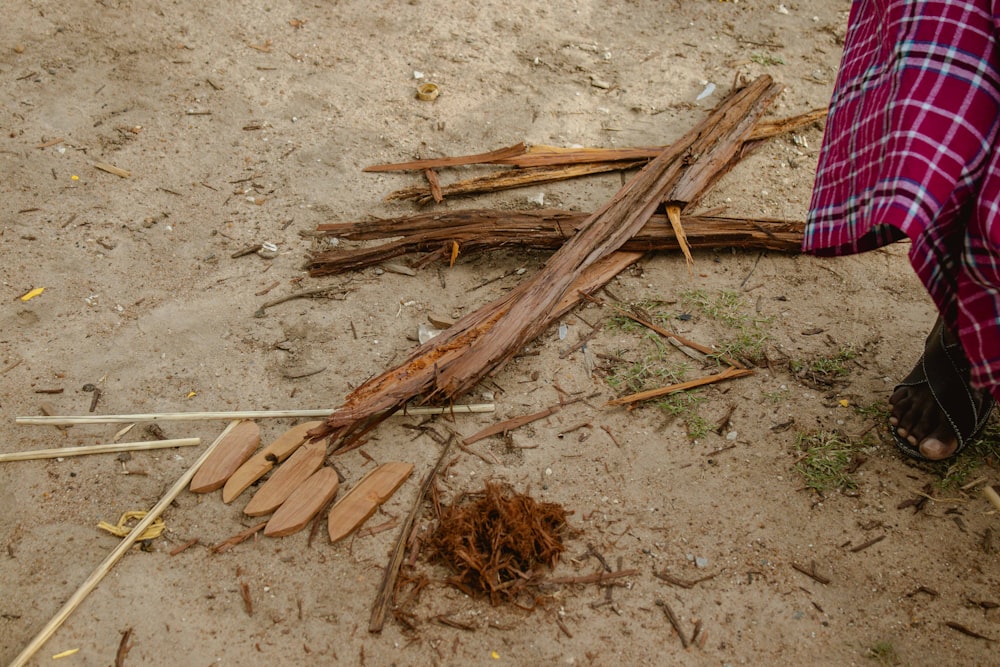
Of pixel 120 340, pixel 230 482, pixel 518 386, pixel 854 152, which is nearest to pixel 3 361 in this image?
pixel 120 340

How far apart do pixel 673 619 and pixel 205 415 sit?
5.78 feet

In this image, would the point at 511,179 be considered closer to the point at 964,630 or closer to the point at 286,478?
the point at 286,478

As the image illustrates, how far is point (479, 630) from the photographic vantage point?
2178 millimetres

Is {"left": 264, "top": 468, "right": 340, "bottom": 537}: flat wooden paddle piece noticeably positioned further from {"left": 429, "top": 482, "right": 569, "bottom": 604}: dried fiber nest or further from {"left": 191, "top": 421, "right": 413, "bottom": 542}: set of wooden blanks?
{"left": 429, "top": 482, "right": 569, "bottom": 604}: dried fiber nest

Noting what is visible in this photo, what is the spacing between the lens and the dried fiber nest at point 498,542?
227 cm

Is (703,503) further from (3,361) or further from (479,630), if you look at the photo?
(3,361)

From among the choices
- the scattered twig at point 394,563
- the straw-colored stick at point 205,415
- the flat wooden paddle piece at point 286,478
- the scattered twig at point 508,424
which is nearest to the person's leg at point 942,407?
the scattered twig at point 508,424

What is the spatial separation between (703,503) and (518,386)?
2.66 ft

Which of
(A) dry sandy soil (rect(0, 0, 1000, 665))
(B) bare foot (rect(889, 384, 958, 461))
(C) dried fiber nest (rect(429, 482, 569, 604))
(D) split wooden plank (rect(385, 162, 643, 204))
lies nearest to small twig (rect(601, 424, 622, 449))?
(A) dry sandy soil (rect(0, 0, 1000, 665))

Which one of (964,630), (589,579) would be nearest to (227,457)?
(589,579)

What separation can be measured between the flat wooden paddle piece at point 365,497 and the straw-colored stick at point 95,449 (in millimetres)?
636

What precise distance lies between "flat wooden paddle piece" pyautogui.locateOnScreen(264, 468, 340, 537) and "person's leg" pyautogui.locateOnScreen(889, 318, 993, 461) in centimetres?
193

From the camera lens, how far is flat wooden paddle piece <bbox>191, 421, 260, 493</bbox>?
101 inches

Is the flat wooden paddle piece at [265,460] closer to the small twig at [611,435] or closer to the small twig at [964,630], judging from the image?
the small twig at [611,435]
